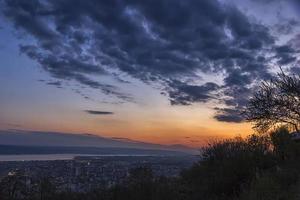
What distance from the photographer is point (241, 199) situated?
16.6 m

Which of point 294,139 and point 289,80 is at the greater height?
point 289,80

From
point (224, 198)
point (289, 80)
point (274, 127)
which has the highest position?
point (289, 80)

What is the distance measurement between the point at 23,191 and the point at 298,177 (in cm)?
1138

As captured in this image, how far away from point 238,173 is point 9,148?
9077cm

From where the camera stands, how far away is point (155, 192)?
63.4 ft

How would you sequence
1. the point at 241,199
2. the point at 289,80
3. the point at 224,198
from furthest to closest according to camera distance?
the point at 289,80
the point at 224,198
the point at 241,199

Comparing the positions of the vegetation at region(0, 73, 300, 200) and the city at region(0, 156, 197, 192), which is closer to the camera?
the vegetation at region(0, 73, 300, 200)

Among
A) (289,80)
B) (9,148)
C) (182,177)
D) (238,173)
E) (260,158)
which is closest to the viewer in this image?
(238,173)

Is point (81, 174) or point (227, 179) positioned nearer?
point (227, 179)

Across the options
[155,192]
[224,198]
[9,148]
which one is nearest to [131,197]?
[155,192]

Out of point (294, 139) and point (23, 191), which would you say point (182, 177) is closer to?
point (294, 139)

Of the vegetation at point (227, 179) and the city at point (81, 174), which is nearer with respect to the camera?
the vegetation at point (227, 179)

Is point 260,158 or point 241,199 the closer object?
point 241,199

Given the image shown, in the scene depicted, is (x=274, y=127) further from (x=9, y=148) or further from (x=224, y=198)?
(x=9, y=148)
